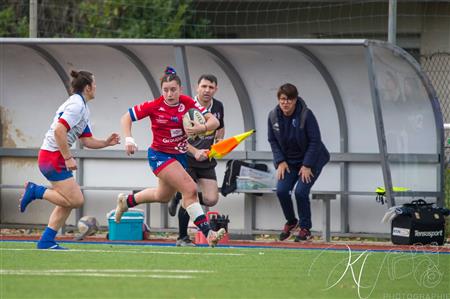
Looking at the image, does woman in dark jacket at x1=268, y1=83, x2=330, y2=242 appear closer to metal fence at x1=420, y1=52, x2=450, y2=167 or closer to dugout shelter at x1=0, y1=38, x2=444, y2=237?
dugout shelter at x1=0, y1=38, x2=444, y2=237

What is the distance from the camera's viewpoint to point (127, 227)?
14711 millimetres

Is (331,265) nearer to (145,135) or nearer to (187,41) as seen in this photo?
(187,41)

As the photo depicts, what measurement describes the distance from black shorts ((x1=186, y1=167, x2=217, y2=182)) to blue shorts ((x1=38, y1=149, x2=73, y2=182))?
213cm

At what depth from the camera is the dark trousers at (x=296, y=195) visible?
47.1 ft

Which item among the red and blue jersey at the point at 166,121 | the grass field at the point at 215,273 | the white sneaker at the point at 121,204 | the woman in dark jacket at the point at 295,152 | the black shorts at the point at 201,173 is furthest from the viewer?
the woman in dark jacket at the point at 295,152

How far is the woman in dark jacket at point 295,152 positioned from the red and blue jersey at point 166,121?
2.18m

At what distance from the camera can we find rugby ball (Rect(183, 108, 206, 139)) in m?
12.1

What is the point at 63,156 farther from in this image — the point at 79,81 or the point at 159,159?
the point at 159,159

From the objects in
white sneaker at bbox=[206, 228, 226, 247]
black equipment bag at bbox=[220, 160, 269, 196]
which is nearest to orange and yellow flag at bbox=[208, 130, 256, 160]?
black equipment bag at bbox=[220, 160, 269, 196]

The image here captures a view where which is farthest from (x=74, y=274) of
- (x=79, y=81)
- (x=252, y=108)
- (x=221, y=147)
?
(x=252, y=108)

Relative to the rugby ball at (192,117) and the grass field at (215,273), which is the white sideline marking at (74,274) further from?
the rugby ball at (192,117)

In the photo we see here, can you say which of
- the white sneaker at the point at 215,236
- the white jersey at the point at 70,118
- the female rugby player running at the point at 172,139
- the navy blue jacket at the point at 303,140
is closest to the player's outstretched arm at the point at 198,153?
the female rugby player running at the point at 172,139

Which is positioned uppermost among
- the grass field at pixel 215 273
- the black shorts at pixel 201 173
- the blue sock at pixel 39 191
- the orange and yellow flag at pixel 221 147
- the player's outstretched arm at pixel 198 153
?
the orange and yellow flag at pixel 221 147

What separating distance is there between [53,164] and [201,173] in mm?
2352
